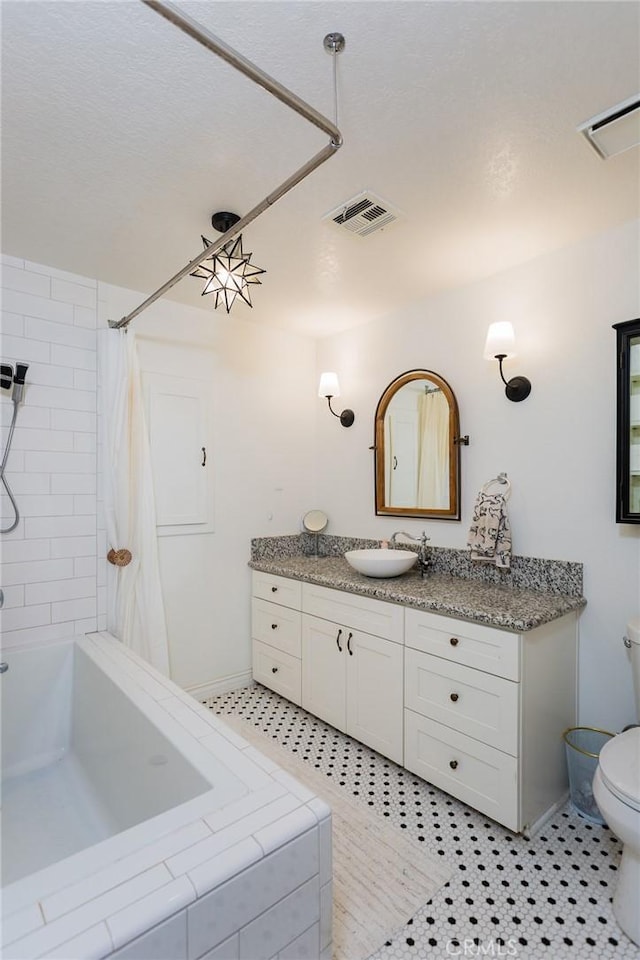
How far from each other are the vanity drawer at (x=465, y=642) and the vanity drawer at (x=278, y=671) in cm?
95

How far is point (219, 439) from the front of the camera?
10.0 ft

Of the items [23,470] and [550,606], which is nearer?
[550,606]

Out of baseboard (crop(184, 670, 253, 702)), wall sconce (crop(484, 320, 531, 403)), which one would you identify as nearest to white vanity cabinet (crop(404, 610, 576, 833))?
wall sconce (crop(484, 320, 531, 403))

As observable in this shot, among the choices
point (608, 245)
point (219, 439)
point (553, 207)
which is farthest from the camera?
point (219, 439)

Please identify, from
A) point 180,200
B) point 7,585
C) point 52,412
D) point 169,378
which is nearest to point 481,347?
point 180,200

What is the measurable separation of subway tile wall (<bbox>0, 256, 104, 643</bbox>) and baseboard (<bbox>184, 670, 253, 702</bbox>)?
786 millimetres

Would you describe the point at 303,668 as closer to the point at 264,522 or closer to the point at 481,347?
the point at 264,522

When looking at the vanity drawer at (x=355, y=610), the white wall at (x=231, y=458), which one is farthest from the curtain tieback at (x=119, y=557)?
the vanity drawer at (x=355, y=610)

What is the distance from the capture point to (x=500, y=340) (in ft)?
7.32

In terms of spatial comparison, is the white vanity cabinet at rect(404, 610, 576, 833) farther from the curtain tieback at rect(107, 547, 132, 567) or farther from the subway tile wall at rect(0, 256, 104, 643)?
the subway tile wall at rect(0, 256, 104, 643)

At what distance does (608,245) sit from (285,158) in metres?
1.43

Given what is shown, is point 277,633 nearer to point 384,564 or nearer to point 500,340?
point 384,564

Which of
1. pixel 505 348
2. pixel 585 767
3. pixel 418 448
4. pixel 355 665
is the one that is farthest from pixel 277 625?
pixel 505 348

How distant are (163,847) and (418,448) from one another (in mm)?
2225
